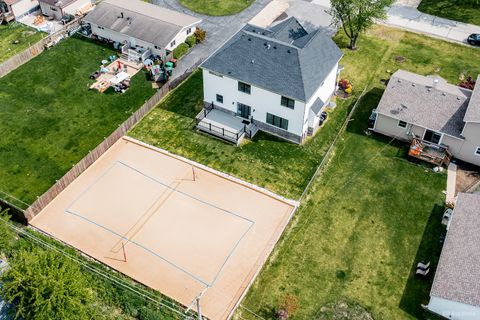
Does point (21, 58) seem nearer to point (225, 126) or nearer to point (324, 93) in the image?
point (225, 126)

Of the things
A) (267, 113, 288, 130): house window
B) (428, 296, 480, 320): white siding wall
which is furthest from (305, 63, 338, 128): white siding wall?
(428, 296, 480, 320): white siding wall

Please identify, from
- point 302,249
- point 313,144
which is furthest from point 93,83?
point 302,249

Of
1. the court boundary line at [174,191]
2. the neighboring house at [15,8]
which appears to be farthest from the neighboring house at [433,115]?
the neighboring house at [15,8]

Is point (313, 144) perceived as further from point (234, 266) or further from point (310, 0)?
point (310, 0)

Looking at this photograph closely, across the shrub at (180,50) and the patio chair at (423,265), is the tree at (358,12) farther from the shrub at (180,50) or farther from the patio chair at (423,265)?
the patio chair at (423,265)

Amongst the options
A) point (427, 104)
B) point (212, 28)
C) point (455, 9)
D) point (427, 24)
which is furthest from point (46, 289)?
point (455, 9)

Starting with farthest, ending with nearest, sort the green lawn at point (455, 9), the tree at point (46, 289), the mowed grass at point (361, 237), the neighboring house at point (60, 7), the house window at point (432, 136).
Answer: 1. the green lawn at point (455, 9)
2. the neighboring house at point (60, 7)
3. the house window at point (432, 136)
4. the mowed grass at point (361, 237)
5. the tree at point (46, 289)

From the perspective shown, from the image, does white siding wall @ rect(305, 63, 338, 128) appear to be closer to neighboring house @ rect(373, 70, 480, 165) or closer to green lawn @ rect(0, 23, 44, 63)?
neighboring house @ rect(373, 70, 480, 165)
